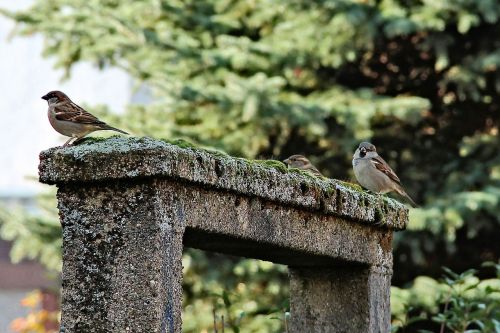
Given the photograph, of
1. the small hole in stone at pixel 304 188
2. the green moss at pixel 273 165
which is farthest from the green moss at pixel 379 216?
the green moss at pixel 273 165

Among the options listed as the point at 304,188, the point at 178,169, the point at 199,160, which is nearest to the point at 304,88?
the point at 304,188

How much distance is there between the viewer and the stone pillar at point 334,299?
4262 mm

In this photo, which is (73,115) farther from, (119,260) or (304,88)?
(304,88)

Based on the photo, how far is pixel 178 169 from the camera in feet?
9.77

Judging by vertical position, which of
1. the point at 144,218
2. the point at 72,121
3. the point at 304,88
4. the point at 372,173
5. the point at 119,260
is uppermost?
the point at 304,88

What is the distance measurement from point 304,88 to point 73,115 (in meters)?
6.72

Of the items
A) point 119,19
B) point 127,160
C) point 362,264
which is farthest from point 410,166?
point 127,160

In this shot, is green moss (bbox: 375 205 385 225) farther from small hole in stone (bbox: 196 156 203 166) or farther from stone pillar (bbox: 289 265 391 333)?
small hole in stone (bbox: 196 156 203 166)

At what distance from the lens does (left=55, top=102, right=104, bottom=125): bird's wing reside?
15.0 ft

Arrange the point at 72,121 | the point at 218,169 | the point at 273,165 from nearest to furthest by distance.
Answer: the point at 218,169
the point at 273,165
the point at 72,121

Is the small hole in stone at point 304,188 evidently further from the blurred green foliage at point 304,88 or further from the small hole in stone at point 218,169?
the blurred green foliage at point 304,88

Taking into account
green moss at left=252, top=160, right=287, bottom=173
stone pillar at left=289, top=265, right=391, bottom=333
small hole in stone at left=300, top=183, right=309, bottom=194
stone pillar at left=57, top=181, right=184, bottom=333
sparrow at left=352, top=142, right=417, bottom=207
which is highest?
sparrow at left=352, top=142, right=417, bottom=207

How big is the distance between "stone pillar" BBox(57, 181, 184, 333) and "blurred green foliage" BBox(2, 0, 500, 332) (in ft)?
22.8

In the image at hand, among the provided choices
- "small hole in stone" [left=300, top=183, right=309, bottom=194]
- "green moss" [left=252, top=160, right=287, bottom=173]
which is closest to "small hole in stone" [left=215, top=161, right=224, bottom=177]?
"green moss" [left=252, top=160, right=287, bottom=173]
